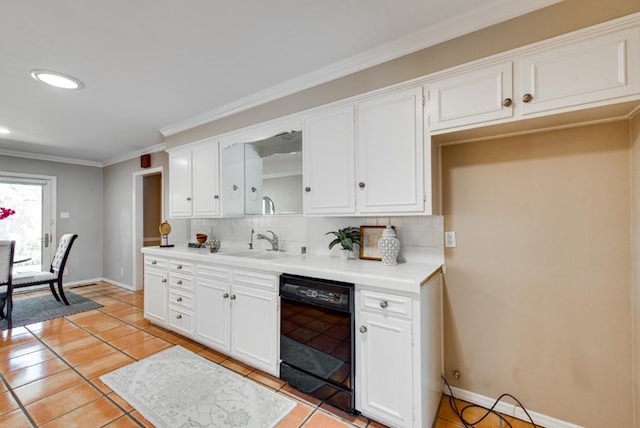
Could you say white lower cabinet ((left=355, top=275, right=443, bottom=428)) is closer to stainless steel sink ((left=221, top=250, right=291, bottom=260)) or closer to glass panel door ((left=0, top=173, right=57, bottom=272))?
stainless steel sink ((left=221, top=250, right=291, bottom=260))

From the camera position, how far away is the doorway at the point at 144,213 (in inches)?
196

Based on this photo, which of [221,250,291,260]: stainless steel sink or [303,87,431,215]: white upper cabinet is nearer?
[303,87,431,215]: white upper cabinet

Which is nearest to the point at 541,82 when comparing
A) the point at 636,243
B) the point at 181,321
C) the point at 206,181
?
the point at 636,243

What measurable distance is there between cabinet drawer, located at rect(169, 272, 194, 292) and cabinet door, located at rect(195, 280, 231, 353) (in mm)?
142

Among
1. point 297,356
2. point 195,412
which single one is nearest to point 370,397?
point 297,356

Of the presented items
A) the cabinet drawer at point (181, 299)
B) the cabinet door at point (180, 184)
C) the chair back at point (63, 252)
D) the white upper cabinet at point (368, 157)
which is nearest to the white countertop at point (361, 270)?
the white upper cabinet at point (368, 157)

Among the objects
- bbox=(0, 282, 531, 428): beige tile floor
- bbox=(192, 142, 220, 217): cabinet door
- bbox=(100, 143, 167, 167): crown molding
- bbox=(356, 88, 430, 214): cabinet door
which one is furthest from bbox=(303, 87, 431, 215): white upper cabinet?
bbox=(100, 143, 167, 167): crown molding

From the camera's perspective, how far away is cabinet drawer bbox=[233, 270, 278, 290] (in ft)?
7.17

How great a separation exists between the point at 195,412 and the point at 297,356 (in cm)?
74

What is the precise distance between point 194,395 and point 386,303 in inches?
61.4

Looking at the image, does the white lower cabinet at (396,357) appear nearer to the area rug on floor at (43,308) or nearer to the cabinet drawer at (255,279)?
the cabinet drawer at (255,279)

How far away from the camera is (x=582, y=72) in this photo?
1.38 metres

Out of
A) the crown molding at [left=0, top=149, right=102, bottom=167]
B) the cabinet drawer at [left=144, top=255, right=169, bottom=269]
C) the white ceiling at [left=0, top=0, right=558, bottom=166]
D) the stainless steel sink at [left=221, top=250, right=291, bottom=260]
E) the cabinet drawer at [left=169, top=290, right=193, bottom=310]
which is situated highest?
the white ceiling at [left=0, top=0, right=558, bottom=166]

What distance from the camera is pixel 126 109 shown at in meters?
3.05
